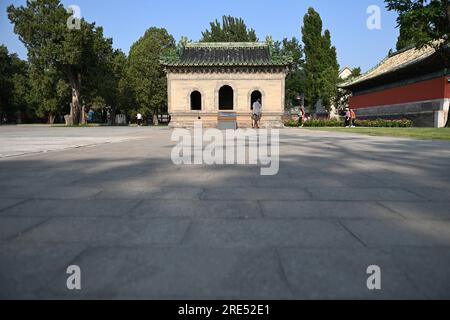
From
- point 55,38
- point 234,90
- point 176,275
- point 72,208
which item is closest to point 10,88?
point 55,38

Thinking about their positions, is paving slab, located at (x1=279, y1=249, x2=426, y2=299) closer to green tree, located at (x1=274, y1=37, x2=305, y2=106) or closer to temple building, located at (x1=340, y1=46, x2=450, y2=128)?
temple building, located at (x1=340, y1=46, x2=450, y2=128)

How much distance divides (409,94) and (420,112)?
1.84m

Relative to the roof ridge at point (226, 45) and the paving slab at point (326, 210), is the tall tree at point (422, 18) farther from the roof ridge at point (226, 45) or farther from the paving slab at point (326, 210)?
the paving slab at point (326, 210)

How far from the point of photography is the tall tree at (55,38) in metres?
30.9

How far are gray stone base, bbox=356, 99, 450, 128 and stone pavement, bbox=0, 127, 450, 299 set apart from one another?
21.2 m

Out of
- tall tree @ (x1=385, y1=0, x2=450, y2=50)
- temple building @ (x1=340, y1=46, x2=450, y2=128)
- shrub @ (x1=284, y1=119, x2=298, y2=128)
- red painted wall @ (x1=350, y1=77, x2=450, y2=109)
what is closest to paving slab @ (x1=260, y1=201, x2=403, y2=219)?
tall tree @ (x1=385, y1=0, x2=450, y2=50)

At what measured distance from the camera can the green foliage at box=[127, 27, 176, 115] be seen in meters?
40.0

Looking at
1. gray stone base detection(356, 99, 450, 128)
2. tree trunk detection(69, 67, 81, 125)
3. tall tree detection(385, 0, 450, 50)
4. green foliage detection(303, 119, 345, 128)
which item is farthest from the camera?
tree trunk detection(69, 67, 81, 125)

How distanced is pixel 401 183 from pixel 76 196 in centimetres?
360

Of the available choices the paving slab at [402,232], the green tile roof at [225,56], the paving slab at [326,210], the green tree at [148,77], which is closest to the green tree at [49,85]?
the green tree at [148,77]

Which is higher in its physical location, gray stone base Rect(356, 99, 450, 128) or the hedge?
gray stone base Rect(356, 99, 450, 128)

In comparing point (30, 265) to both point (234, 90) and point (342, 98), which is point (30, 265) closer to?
point (234, 90)

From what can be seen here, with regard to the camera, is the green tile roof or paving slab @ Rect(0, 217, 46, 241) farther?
the green tile roof
